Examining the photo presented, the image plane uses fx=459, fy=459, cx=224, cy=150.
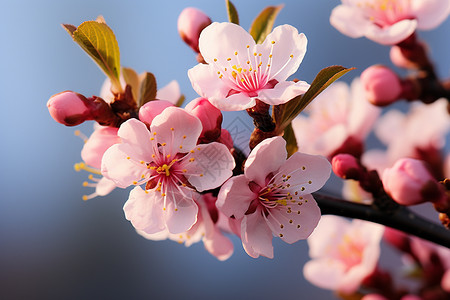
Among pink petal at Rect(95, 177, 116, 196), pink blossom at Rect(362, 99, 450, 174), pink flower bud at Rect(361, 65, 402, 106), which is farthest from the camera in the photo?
pink blossom at Rect(362, 99, 450, 174)

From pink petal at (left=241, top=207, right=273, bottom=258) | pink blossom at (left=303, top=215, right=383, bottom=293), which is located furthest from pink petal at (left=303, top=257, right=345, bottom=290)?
pink petal at (left=241, top=207, right=273, bottom=258)

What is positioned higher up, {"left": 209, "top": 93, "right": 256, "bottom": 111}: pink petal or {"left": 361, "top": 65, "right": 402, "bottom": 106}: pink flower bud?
{"left": 209, "top": 93, "right": 256, "bottom": 111}: pink petal

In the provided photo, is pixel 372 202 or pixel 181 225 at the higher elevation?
pixel 181 225

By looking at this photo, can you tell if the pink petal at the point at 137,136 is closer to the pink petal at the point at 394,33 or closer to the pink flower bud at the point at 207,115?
the pink flower bud at the point at 207,115

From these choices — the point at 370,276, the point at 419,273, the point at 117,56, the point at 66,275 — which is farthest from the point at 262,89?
the point at 66,275

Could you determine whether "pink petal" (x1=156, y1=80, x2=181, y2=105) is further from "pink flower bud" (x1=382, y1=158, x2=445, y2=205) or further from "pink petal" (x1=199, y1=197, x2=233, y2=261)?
"pink flower bud" (x1=382, y1=158, x2=445, y2=205)

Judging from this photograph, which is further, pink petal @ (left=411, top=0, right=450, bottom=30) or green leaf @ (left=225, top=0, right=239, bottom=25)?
pink petal @ (left=411, top=0, right=450, bottom=30)

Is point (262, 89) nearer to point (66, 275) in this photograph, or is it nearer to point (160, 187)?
point (160, 187)
